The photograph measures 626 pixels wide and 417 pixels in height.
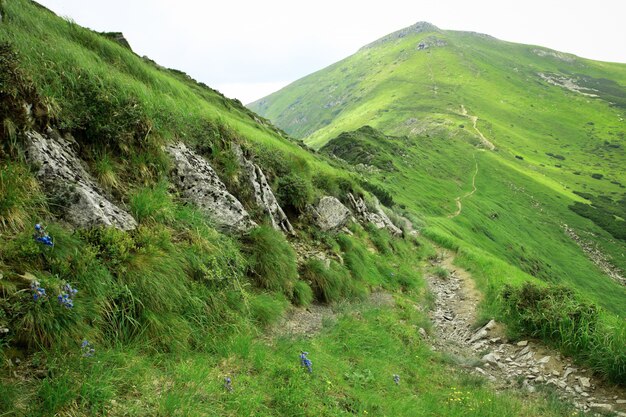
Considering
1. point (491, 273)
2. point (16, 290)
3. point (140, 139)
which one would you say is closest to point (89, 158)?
point (140, 139)

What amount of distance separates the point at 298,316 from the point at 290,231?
14.2 feet

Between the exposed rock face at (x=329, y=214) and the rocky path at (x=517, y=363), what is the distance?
5902mm

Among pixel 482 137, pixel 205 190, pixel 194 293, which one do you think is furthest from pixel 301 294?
pixel 482 137

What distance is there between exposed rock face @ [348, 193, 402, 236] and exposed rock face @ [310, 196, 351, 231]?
3891mm

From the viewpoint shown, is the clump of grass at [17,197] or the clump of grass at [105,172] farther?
the clump of grass at [105,172]

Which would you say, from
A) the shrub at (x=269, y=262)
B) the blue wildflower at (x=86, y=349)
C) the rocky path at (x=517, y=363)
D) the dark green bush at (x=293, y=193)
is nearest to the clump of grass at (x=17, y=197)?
the blue wildflower at (x=86, y=349)

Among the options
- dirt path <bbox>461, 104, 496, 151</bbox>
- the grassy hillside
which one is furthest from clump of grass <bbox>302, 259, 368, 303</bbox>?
dirt path <bbox>461, 104, 496, 151</bbox>

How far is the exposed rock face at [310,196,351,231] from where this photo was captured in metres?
15.9

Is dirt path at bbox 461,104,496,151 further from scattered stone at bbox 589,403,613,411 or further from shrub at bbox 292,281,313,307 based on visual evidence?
shrub at bbox 292,281,313,307

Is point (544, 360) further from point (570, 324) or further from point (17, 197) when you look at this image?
point (17, 197)

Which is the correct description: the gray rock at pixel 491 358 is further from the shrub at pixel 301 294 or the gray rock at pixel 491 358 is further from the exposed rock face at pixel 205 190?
the exposed rock face at pixel 205 190

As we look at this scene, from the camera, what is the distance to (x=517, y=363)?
11.0 metres

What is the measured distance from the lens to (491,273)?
23.0m

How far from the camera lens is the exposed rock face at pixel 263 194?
12805mm
